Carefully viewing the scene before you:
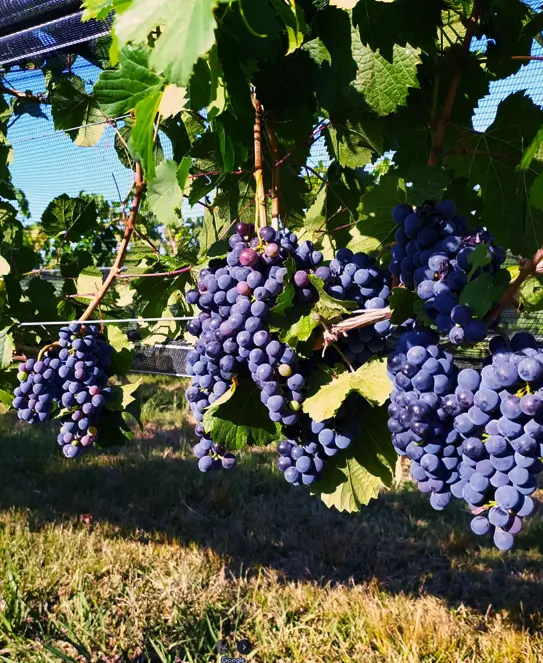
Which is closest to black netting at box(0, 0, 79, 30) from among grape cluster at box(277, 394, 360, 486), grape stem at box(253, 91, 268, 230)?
grape stem at box(253, 91, 268, 230)

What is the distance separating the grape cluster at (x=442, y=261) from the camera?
81 cm

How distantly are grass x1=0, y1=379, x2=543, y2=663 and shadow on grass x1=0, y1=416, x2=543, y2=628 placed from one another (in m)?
0.01

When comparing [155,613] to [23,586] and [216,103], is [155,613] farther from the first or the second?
[216,103]

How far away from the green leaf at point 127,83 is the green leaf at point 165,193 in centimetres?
27

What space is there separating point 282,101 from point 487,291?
0.66 meters

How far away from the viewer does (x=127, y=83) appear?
41.5 inches

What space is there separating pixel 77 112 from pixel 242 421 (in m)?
1.35

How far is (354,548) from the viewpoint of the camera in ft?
12.3

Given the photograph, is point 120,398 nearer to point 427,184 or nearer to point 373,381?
point 373,381

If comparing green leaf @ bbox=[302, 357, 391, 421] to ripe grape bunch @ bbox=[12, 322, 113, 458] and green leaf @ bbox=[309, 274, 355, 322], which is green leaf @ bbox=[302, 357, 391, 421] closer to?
green leaf @ bbox=[309, 274, 355, 322]

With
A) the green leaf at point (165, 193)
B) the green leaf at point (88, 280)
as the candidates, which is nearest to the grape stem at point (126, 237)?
the green leaf at point (88, 280)

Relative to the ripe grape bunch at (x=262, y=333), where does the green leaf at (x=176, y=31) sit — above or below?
above

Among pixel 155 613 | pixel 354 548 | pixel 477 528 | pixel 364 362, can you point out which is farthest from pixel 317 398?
pixel 354 548

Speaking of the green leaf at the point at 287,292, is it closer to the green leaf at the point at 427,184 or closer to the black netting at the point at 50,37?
the green leaf at the point at 427,184
